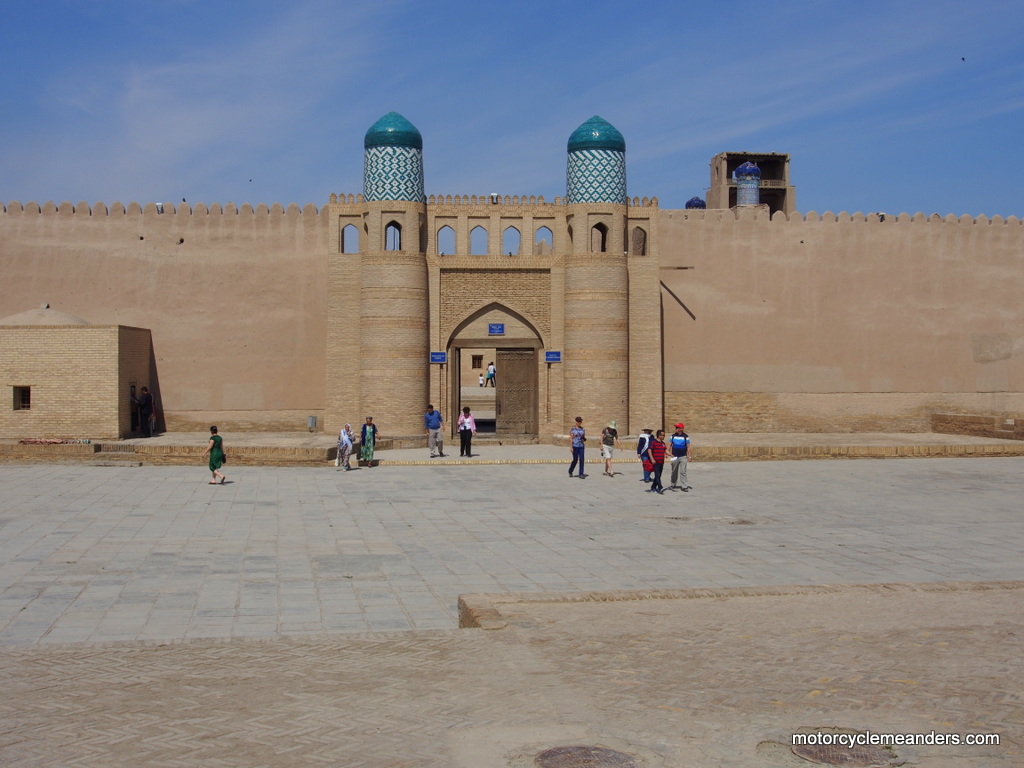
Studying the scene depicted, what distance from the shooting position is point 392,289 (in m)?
20.8

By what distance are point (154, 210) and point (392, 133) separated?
5.05 m

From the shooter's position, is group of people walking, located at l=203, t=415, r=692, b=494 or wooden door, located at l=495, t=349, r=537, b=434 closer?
group of people walking, located at l=203, t=415, r=692, b=494

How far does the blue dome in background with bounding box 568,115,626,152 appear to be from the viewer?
2114cm

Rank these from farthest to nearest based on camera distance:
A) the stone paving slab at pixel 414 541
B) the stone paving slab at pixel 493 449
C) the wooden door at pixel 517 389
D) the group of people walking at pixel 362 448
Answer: the wooden door at pixel 517 389 → the stone paving slab at pixel 493 449 → the group of people walking at pixel 362 448 → the stone paving slab at pixel 414 541

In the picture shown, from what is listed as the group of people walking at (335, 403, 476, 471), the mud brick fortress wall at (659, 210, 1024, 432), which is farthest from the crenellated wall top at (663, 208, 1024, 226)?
the group of people walking at (335, 403, 476, 471)

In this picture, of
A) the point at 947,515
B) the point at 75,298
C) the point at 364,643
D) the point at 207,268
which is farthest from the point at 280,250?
the point at 364,643

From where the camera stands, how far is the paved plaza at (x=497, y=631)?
5.05 metres

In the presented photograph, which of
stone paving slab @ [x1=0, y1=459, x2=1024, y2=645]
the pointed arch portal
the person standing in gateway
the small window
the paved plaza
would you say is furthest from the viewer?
the pointed arch portal

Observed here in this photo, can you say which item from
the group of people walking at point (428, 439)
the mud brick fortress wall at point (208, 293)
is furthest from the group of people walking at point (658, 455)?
the mud brick fortress wall at point (208, 293)

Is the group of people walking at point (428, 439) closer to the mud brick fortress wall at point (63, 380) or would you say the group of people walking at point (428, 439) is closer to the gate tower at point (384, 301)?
the gate tower at point (384, 301)

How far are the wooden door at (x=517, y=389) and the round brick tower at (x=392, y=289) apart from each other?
73.6 inches

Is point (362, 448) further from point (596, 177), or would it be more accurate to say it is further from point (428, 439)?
point (596, 177)

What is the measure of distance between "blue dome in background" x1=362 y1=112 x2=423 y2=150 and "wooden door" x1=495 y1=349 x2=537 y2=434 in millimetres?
4523

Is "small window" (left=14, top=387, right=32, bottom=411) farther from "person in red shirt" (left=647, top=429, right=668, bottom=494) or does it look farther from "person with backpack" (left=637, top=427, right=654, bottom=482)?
"person in red shirt" (left=647, top=429, right=668, bottom=494)
